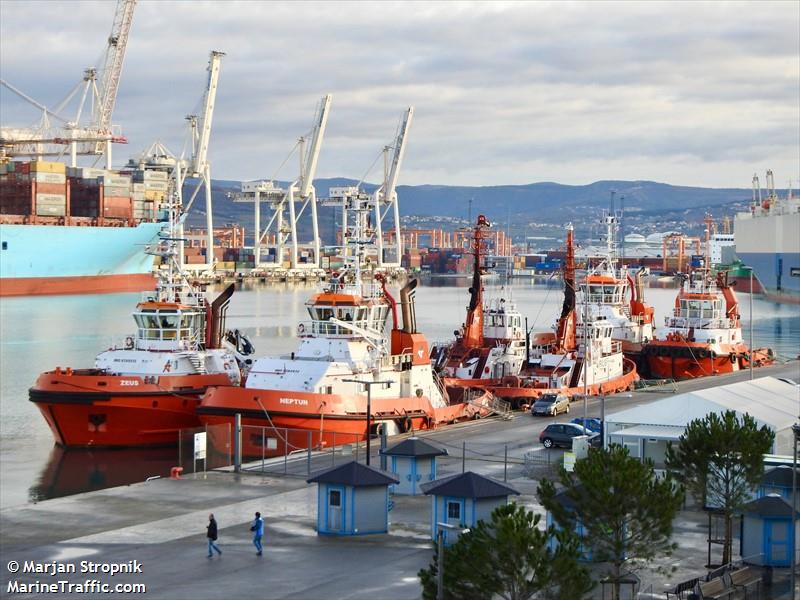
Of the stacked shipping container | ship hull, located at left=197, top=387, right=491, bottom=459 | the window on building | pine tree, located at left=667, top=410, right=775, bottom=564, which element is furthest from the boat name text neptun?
the stacked shipping container

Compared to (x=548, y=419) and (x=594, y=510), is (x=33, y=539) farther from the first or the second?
(x=548, y=419)

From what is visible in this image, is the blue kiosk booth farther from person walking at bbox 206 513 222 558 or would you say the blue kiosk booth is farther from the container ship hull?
the container ship hull

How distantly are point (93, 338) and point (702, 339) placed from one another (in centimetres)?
3468

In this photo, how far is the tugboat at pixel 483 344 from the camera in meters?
42.1

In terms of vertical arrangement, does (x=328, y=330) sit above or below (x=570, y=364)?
above

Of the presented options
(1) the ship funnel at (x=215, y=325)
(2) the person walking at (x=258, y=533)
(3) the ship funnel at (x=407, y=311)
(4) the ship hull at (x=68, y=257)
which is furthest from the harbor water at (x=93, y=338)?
(2) the person walking at (x=258, y=533)

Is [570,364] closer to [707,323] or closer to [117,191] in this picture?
[707,323]

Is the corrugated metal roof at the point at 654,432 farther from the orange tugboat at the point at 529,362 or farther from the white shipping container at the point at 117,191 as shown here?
the white shipping container at the point at 117,191

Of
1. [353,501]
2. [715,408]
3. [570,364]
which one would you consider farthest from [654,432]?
[570,364]

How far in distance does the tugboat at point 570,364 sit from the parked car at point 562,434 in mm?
10094

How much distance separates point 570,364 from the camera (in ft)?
138

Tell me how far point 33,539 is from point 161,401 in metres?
14.0

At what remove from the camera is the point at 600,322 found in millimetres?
44906

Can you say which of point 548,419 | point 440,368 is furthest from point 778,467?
point 440,368
